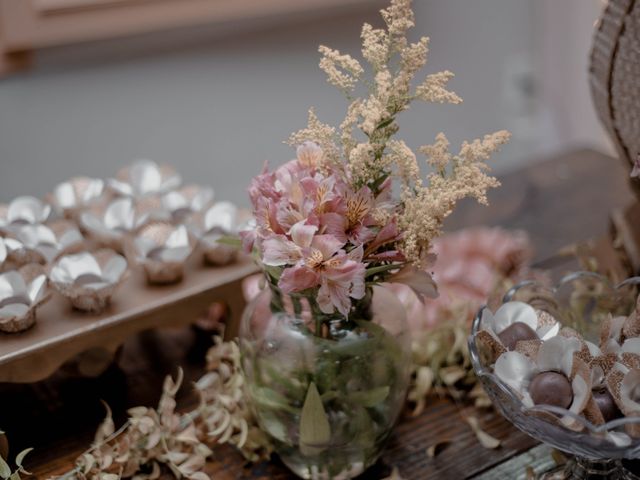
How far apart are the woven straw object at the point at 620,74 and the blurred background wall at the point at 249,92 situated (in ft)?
1.52

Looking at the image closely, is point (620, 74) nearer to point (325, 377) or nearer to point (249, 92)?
point (325, 377)

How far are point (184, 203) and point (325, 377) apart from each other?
0.35 m

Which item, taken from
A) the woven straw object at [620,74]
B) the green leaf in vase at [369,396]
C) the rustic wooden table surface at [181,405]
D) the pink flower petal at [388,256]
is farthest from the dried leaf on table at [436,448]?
the woven straw object at [620,74]

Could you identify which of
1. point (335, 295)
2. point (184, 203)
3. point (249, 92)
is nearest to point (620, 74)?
point (335, 295)

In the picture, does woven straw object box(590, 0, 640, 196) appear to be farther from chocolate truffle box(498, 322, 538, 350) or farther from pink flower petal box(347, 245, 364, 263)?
pink flower petal box(347, 245, 364, 263)

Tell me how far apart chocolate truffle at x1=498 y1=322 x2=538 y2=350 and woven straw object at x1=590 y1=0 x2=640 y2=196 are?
25cm

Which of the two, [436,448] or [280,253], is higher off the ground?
[280,253]

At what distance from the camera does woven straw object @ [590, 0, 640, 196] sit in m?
0.77

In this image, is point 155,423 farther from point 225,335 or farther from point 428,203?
point 428,203

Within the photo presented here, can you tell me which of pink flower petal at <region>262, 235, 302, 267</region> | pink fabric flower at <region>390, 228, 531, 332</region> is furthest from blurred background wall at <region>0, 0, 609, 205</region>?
pink flower petal at <region>262, 235, 302, 267</region>

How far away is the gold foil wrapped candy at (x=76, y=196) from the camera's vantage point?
932 mm

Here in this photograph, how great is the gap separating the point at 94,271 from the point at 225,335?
0.18 meters

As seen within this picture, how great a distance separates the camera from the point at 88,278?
0.78 m

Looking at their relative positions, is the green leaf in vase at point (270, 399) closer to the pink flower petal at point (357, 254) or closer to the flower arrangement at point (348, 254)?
the flower arrangement at point (348, 254)
